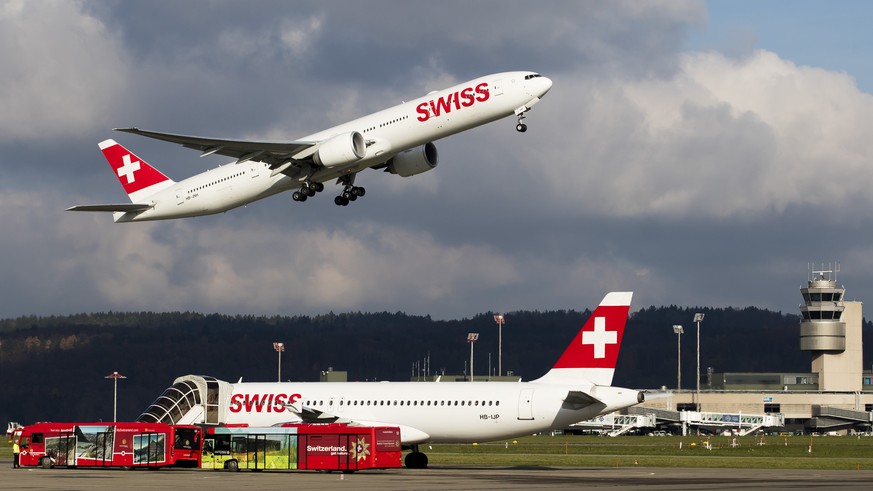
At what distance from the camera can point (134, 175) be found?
84.2 m

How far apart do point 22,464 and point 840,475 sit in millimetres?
39479

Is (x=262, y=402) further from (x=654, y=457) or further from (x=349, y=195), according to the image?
(x=654, y=457)

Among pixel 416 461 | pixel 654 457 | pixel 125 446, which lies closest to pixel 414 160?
pixel 416 461

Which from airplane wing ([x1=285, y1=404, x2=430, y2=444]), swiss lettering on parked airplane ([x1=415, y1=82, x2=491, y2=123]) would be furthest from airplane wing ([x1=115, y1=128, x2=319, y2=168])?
airplane wing ([x1=285, y1=404, x2=430, y2=444])

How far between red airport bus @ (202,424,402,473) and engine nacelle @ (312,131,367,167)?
14.5 metres

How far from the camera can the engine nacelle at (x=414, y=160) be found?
7281 centimetres

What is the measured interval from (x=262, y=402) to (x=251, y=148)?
44.2 feet

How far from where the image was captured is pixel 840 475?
5719cm

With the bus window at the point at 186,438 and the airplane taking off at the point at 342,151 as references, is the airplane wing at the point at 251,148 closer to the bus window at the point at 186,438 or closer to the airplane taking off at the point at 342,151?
the airplane taking off at the point at 342,151

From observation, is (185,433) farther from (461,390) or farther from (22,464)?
(461,390)

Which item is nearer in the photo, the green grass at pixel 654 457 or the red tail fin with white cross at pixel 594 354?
the red tail fin with white cross at pixel 594 354

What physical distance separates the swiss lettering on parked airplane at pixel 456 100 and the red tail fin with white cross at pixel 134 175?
21.8 m

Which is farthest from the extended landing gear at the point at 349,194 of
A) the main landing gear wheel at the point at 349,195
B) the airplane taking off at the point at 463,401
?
the airplane taking off at the point at 463,401

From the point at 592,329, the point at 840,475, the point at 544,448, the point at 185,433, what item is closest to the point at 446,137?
the point at 592,329
